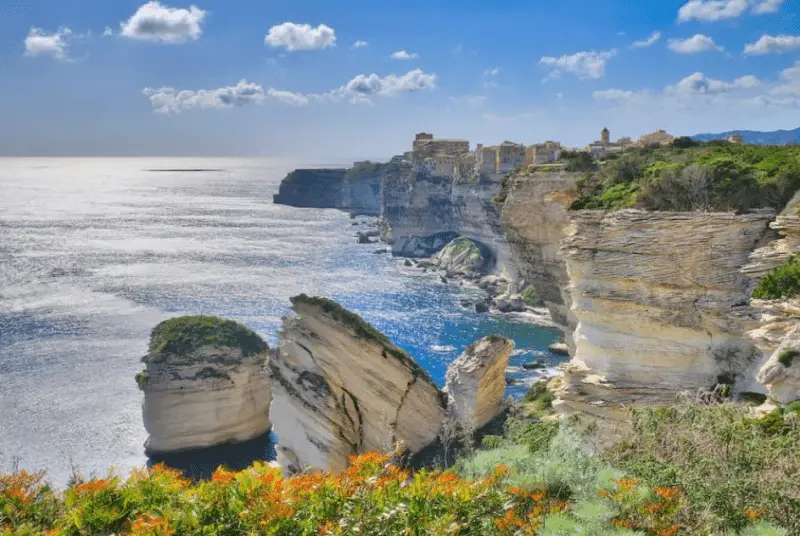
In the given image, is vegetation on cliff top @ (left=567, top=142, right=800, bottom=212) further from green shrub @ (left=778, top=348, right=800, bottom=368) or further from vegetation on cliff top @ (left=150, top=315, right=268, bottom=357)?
vegetation on cliff top @ (left=150, top=315, right=268, bottom=357)

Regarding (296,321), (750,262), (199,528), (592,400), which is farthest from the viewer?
(296,321)

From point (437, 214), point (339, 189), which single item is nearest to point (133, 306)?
point (437, 214)

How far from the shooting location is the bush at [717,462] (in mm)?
8898

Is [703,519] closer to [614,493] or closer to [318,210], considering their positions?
[614,493]

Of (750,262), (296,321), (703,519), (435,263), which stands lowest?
(435,263)

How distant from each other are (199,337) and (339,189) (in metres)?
132

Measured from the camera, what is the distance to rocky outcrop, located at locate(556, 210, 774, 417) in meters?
20.0

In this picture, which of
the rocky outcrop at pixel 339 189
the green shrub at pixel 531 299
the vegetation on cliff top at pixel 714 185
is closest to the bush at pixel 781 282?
the vegetation on cliff top at pixel 714 185

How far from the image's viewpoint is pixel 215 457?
3700 centimetres

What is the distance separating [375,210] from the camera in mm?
156875

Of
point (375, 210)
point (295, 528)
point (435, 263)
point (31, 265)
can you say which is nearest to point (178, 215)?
point (375, 210)

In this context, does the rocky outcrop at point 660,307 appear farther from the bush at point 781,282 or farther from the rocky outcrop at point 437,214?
Result: the rocky outcrop at point 437,214

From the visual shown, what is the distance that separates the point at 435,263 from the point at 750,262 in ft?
252

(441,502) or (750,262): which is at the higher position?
(750,262)
